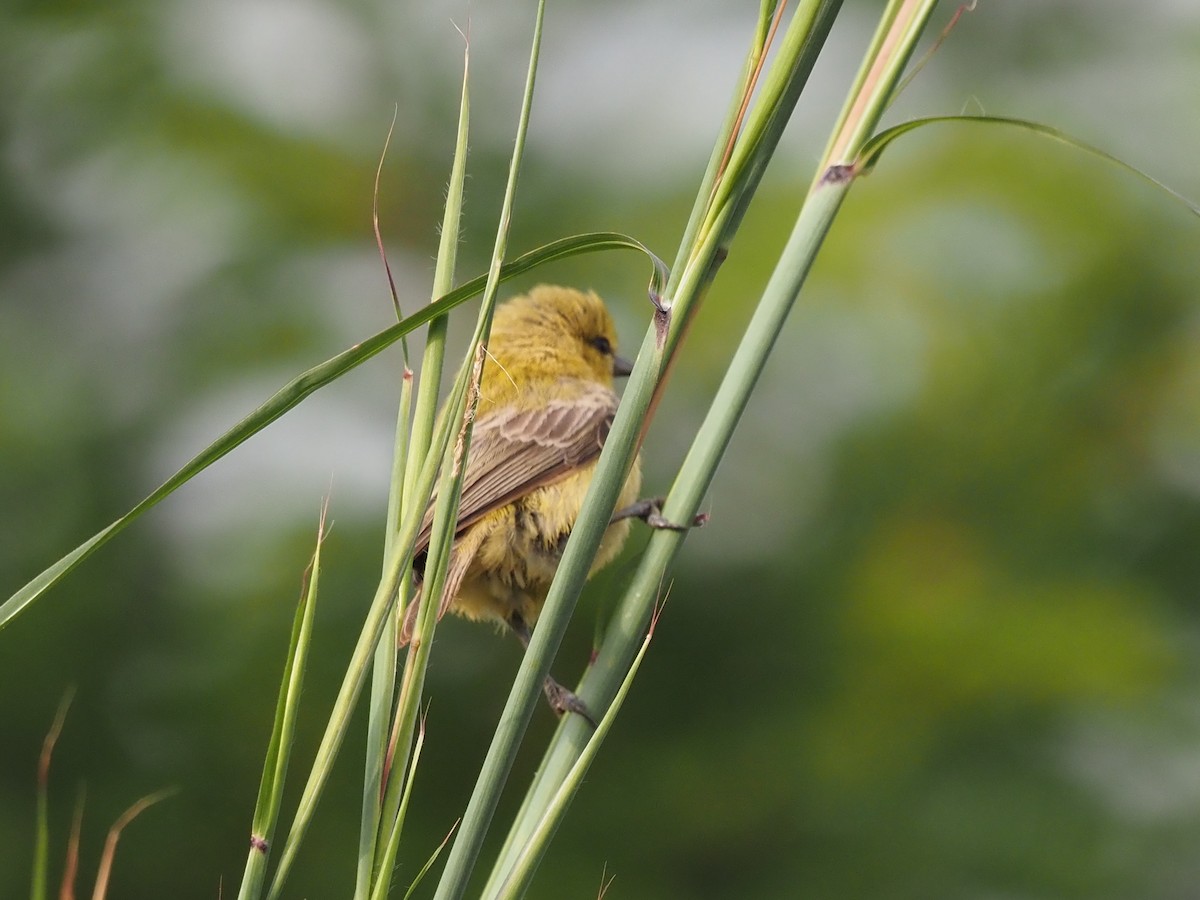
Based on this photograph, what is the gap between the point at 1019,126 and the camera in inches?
52.6

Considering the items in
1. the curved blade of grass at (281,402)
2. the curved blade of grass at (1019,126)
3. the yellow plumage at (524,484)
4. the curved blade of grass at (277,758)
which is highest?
the curved blade of grass at (1019,126)

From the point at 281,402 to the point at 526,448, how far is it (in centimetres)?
220

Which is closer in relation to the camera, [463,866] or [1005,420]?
[463,866]

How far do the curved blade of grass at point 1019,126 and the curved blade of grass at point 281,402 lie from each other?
0.26m

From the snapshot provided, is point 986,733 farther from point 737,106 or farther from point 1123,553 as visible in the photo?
point 737,106

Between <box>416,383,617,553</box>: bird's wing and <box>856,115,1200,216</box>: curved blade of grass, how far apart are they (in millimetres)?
1818

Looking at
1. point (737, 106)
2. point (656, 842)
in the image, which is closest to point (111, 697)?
point (656, 842)

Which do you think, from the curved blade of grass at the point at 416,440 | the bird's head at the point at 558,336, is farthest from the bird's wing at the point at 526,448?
the curved blade of grass at the point at 416,440

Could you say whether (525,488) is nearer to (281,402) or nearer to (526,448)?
(526,448)

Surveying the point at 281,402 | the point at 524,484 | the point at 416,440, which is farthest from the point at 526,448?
the point at 281,402

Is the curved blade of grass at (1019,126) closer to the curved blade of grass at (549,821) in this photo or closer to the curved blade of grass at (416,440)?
the curved blade of grass at (416,440)

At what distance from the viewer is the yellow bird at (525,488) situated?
320cm

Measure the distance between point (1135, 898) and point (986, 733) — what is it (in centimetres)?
72

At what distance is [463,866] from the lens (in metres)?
1.11
